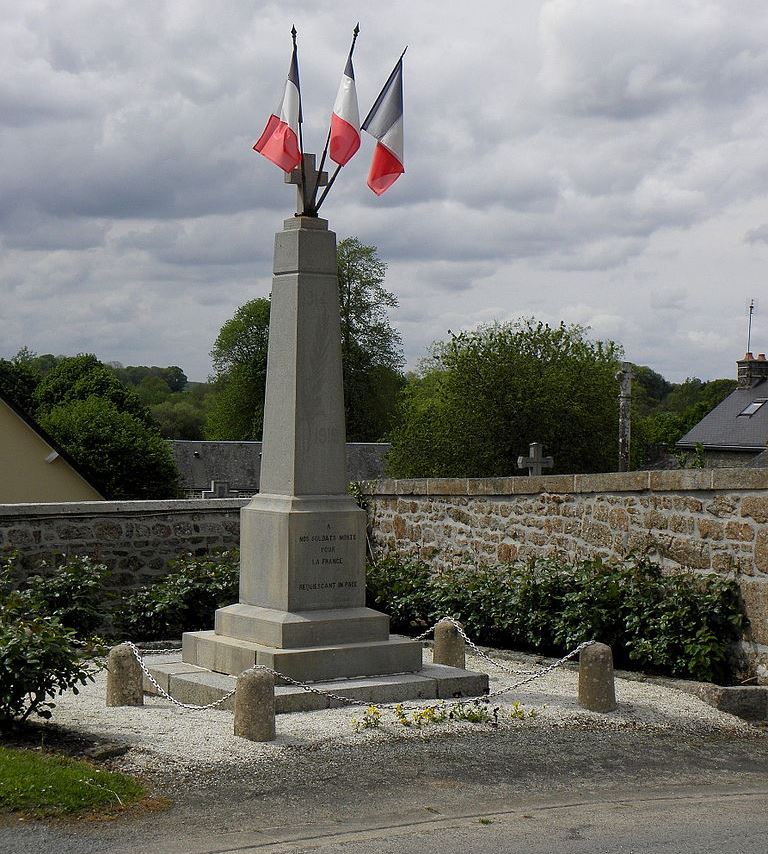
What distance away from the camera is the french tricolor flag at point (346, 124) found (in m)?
10.1

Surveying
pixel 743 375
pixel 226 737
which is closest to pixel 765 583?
pixel 226 737

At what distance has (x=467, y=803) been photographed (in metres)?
6.94

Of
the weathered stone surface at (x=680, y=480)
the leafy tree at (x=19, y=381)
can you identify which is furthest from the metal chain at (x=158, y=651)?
the leafy tree at (x=19, y=381)

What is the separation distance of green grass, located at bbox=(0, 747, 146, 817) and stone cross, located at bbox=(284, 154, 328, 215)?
5.08 meters

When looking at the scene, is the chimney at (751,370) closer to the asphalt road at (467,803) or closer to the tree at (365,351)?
the tree at (365,351)

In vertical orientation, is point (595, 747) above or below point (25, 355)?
below

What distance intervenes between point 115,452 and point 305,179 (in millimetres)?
32472

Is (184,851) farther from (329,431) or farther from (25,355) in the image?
(25,355)

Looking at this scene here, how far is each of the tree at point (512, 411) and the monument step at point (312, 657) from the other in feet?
80.3

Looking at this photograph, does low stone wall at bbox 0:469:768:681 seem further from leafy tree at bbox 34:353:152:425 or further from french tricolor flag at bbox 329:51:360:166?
leafy tree at bbox 34:353:152:425

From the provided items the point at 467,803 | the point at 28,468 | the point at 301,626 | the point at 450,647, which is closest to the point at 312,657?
the point at 301,626

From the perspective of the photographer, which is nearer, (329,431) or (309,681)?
(309,681)

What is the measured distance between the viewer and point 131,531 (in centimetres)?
1442

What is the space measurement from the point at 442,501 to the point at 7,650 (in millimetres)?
8070
